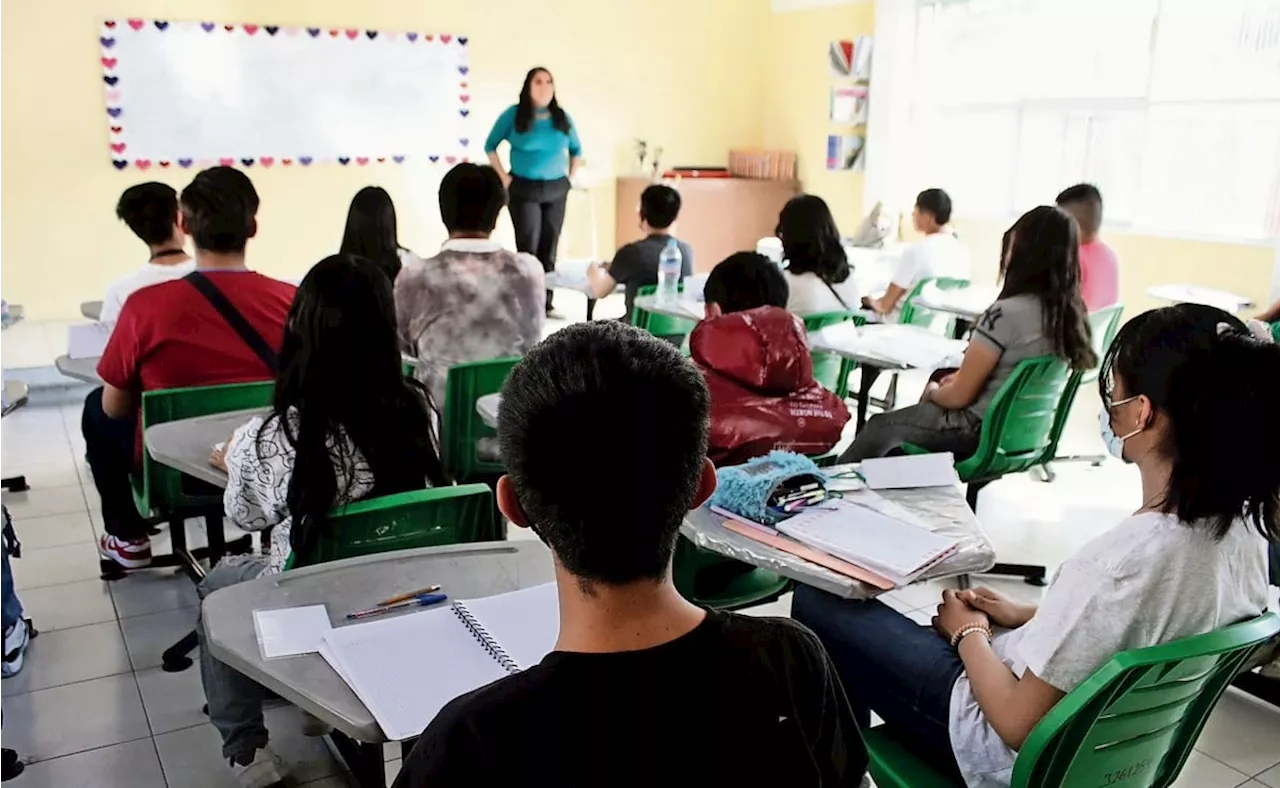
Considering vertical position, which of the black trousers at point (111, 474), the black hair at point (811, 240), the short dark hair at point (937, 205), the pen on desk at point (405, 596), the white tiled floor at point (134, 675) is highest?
the short dark hair at point (937, 205)

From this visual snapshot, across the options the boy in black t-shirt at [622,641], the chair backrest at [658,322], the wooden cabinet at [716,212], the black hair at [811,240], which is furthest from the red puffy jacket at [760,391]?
the wooden cabinet at [716,212]

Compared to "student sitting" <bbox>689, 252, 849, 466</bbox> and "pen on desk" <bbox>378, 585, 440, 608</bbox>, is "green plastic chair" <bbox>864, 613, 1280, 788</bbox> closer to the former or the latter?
"pen on desk" <bbox>378, 585, 440, 608</bbox>

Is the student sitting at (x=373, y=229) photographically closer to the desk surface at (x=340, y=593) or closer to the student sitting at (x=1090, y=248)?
the desk surface at (x=340, y=593)

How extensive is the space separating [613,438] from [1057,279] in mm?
2496

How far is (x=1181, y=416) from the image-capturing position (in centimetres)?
144

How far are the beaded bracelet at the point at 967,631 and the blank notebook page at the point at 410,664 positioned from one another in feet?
2.53

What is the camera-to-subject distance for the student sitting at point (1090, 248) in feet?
14.0

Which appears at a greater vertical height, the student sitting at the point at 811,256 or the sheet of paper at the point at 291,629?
the student sitting at the point at 811,256

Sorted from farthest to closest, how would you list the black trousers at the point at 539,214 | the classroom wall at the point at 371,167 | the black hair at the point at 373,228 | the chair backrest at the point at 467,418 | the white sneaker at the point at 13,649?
the black trousers at the point at 539,214 < the classroom wall at the point at 371,167 < the black hair at the point at 373,228 < the chair backrest at the point at 467,418 < the white sneaker at the point at 13,649

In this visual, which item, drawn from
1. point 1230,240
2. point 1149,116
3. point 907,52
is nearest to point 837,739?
point 1230,240

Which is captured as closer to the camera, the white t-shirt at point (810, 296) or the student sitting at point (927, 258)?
the white t-shirt at point (810, 296)

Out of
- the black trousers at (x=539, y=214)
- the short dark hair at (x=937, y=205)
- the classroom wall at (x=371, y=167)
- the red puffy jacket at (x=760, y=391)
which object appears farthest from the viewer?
the black trousers at (x=539, y=214)

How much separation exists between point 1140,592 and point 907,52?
6.57m

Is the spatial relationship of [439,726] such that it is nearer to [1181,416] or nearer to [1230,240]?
[1181,416]
